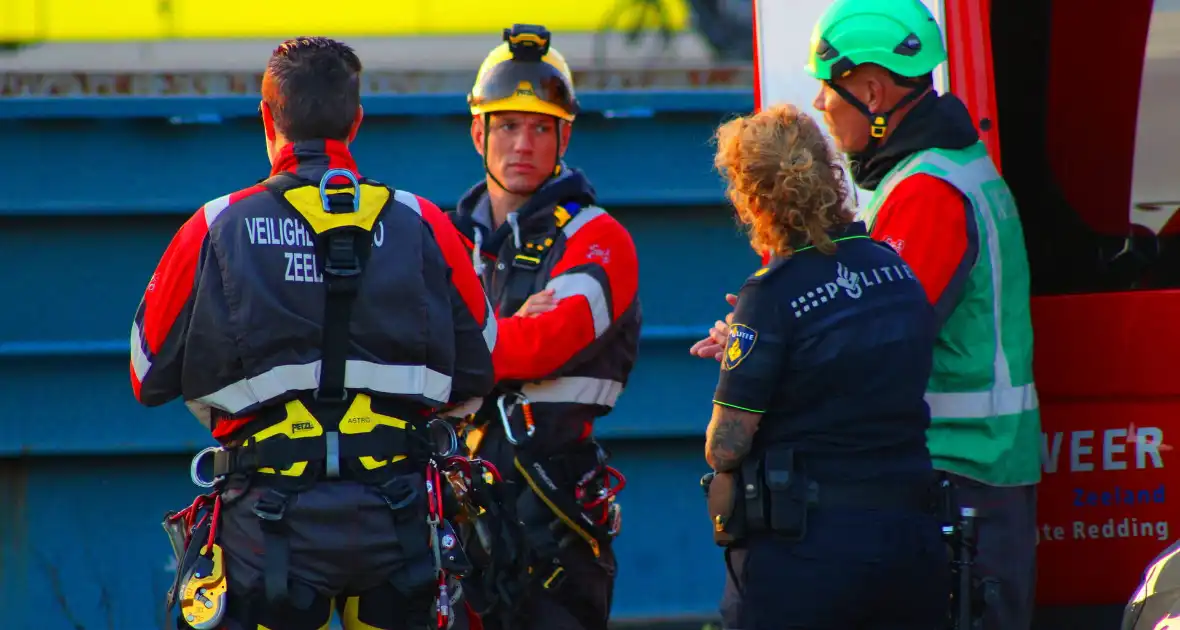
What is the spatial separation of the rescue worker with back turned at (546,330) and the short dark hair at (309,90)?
92 cm

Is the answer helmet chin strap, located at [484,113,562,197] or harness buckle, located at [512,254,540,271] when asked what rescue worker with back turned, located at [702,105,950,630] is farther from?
helmet chin strap, located at [484,113,562,197]

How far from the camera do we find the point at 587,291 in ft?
13.4

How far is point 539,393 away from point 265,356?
1.15 metres

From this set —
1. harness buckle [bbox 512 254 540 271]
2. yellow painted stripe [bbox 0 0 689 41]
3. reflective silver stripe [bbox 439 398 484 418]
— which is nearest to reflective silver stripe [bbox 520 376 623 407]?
harness buckle [bbox 512 254 540 271]

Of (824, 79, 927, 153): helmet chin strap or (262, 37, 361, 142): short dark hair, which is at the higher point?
(262, 37, 361, 142): short dark hair

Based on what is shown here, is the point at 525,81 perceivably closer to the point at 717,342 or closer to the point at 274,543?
the point at 717,342

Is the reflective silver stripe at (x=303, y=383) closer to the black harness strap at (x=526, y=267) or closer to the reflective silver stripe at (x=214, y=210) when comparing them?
the reflective silver stripe at (x=214, y=210)

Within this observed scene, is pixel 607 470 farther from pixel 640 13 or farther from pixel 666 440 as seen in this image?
pixel 640 13

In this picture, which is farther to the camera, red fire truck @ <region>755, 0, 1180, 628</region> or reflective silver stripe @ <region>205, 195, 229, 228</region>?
red fire truck @ <region>755, 0, 1180, 628</region>

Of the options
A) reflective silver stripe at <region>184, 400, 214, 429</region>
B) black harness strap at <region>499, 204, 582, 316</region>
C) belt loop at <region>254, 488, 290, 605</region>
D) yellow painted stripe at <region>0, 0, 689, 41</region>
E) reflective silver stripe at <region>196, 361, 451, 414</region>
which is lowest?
belt loop at <region>254, 488, 290, 605</region>

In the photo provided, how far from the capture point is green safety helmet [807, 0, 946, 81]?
11.7 ft

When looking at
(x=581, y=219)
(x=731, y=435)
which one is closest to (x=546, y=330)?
(x=581, y=219)

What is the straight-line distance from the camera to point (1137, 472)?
374 cm

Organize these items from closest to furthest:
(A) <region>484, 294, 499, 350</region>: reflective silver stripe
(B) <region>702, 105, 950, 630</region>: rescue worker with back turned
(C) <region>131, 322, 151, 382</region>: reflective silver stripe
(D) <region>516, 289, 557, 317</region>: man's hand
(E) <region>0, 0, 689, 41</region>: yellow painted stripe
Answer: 1. (B) <region>702, 105, 950, 630</region>: rescue worker with back turned
2. (C) <region>131, 322, 151, 382</region>: reflective silver stripe
3. (A) <region>484, 294, 499, 350</region>: reflective silver stripe
4. (D) <region>516, 289, 557, 317</region>: man's hand
5. (E) <region>0, 0, 689, 41</region>: yellow painted stripe
